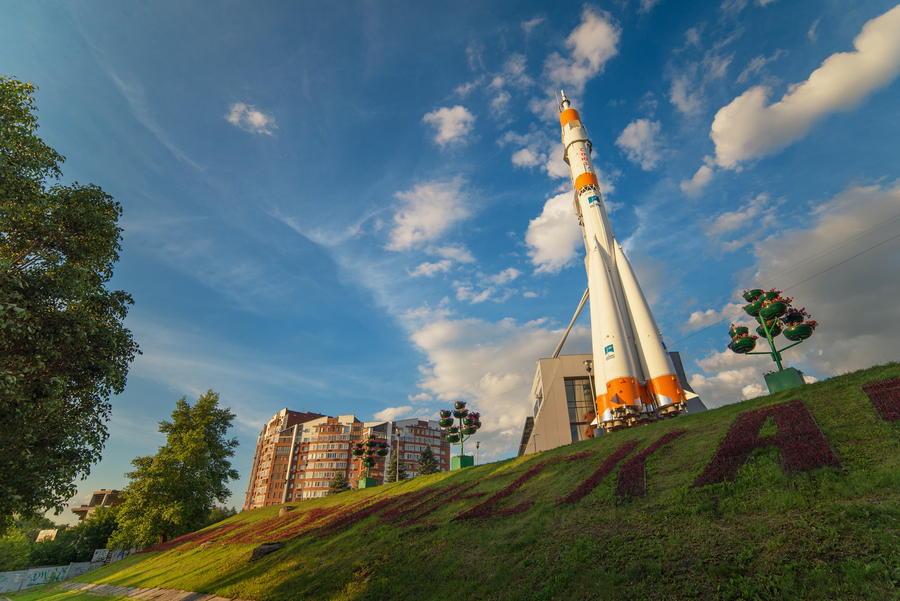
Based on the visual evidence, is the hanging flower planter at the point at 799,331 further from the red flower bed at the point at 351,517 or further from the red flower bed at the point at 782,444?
the red flower bed at the point at 351,517

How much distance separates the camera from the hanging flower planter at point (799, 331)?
18.7m

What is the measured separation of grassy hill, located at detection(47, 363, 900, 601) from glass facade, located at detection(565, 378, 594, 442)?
26.2 m

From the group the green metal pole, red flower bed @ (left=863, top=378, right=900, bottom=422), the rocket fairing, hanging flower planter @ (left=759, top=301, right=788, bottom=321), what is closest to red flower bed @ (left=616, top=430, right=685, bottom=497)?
red flower bed @ (left=863, top=378, right=900, bottom=422)

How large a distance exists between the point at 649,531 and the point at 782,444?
5273 millimetres

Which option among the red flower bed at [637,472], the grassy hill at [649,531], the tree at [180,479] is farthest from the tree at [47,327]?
the tree at [180,479]

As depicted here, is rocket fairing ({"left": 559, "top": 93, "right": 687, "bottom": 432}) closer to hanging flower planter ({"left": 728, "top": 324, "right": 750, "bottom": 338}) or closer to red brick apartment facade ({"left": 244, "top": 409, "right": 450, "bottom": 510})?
hanging flower planter ({"left": 728, "top": 324, "right": 750, "bottom": 338})

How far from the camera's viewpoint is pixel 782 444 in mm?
11531

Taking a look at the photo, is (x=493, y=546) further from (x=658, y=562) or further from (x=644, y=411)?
(x=644, y=411)

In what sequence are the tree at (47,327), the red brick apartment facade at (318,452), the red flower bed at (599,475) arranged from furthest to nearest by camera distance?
the red brick apartment facade at (318,452) < the red flower bed at (599,475) < the tree at (47,327)

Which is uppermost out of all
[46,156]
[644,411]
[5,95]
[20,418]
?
[5,95]

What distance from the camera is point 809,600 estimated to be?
6.21m

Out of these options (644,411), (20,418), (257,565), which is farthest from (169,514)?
(644,411)

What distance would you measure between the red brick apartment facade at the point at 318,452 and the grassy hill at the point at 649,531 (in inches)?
2969

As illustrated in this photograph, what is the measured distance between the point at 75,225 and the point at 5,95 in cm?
380
